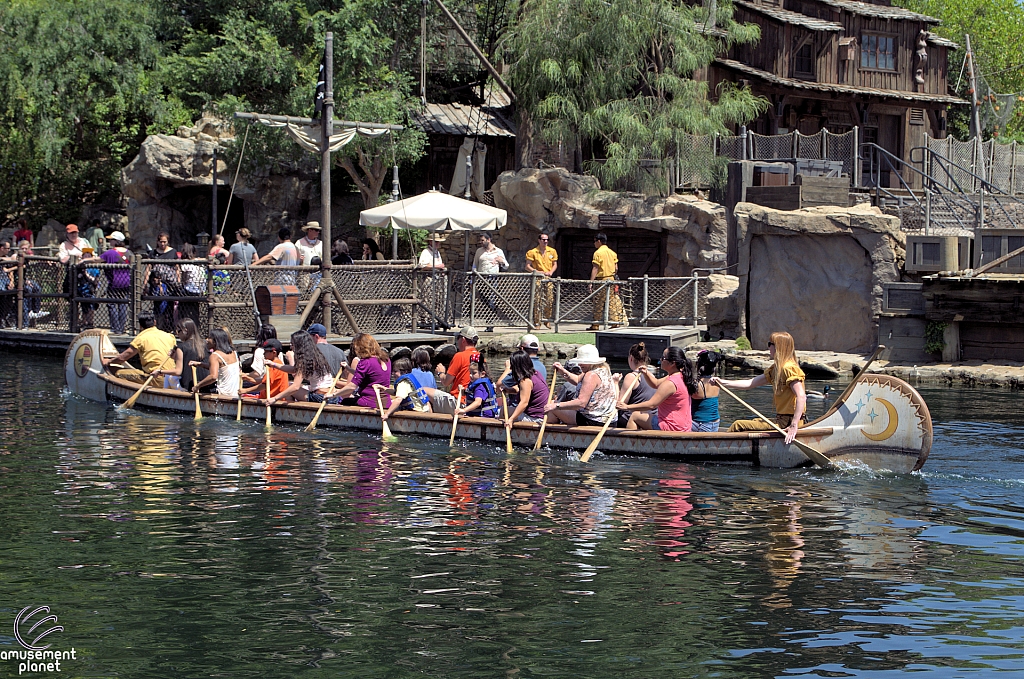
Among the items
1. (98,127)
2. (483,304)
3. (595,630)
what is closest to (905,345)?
(483,304)

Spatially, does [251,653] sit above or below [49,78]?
below

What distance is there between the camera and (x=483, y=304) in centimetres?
2712

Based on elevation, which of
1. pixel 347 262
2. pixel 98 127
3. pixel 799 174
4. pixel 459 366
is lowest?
pixel 459 366

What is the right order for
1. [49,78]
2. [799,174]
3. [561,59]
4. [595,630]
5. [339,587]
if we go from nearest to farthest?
[595,630], [339,587], [799,174], [561,59], [49,78]

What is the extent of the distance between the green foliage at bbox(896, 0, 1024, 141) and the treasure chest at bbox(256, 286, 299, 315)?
3553 centimetres

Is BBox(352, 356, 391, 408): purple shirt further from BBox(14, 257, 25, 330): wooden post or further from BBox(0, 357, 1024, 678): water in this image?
BBox(14, 257, 25, 330): wooden post

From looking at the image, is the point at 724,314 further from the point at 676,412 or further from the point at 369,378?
the point at 676,412

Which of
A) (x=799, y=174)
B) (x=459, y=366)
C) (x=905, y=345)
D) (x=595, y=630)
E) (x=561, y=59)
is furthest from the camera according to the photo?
(x=561, y=59)

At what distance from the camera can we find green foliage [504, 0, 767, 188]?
33406mm

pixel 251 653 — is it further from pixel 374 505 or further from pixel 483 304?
pixel 483 304

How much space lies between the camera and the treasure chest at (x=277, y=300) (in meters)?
22.9

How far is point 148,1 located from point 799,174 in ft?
75.7

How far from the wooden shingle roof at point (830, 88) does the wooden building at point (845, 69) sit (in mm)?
31

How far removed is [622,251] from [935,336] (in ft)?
38.6
